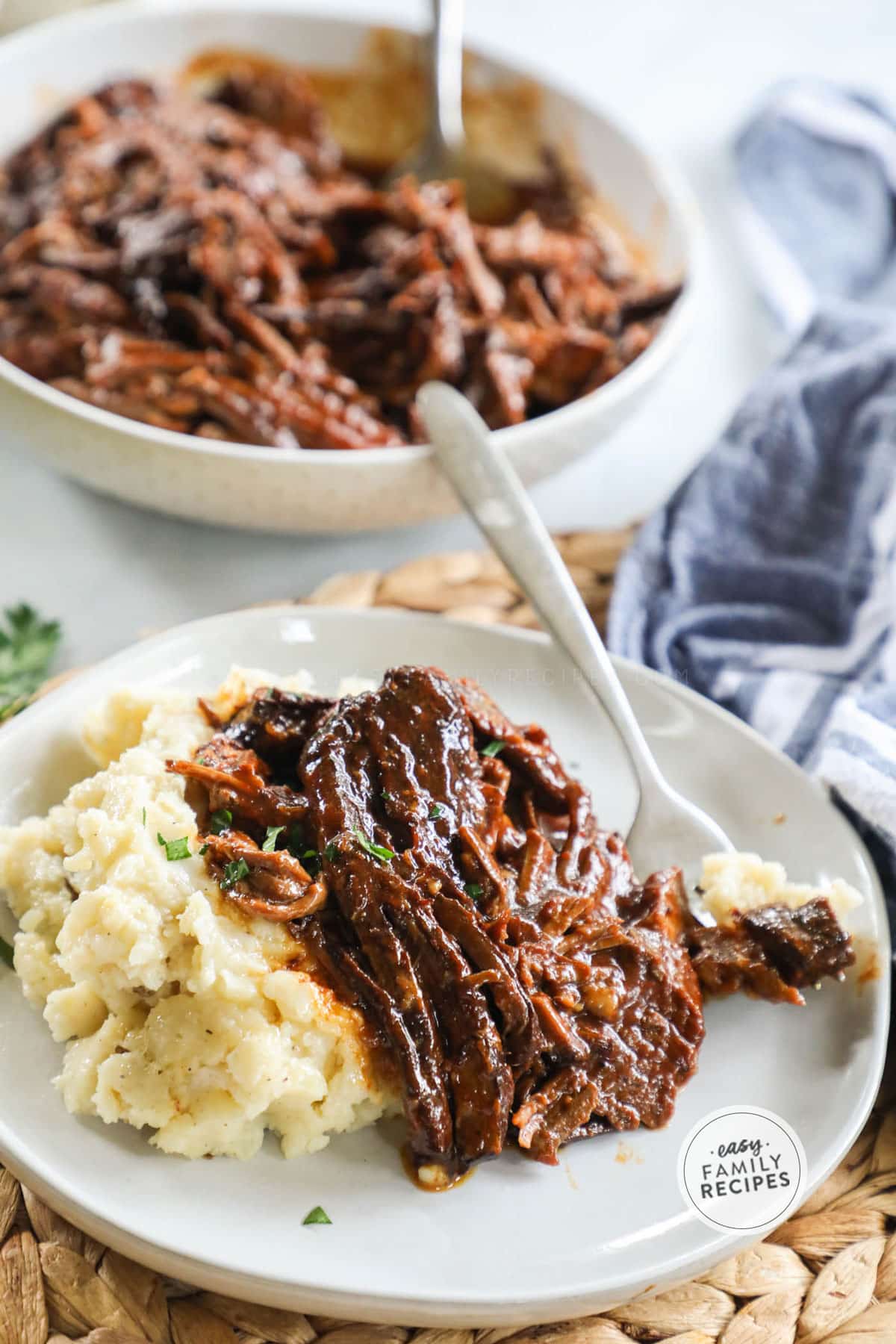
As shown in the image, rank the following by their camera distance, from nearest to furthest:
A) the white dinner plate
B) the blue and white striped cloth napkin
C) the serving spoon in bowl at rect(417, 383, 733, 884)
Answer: the white dinner plate → the serving spoon in bowl at rect(417, 383, 733, 884) → the blue and white striped cloth napkin

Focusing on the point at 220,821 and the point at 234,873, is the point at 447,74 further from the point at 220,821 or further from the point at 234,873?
the point at 234,873

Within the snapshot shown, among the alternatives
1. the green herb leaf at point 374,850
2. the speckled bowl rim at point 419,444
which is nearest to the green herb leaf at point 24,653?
the speckled bowl rim at point 419,444

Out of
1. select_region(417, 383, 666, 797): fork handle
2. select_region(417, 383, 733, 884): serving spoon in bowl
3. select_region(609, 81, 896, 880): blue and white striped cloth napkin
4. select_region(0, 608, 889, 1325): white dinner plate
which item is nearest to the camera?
select_region(0, 608, 889, 1325): white dinner plate

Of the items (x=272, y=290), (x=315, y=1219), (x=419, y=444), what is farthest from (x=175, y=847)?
(x=272, y=290)

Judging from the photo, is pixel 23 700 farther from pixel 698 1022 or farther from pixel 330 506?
pixel 698 1022

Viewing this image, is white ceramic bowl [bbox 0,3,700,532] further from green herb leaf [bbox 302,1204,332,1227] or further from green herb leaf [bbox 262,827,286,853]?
→ green herb leaf [bbox 302,1204,332,1227]

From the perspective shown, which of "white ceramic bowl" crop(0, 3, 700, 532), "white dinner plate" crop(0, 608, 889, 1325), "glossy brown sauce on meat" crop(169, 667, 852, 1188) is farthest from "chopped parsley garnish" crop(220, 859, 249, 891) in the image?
"white ceramic bowl" crop(0, 3, 700, 532)

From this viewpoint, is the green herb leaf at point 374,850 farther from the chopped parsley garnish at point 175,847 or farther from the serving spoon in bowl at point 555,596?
the serving spoon in bowl at point 555,596
